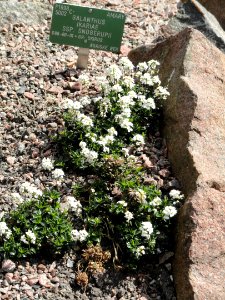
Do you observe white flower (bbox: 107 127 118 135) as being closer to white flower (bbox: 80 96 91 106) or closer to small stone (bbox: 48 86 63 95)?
white flower (bbox: 80 96 91 106)

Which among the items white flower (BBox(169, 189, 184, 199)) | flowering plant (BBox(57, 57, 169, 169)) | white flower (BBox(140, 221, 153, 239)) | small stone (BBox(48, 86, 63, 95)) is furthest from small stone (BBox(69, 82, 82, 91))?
white flower (BBox(140, 221, 153, 239))

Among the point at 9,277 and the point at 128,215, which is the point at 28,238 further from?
the point at 128,215

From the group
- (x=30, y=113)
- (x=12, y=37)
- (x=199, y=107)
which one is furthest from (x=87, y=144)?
(x=12, y=37)

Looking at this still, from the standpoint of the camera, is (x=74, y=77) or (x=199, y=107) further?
(x=74, y=77)

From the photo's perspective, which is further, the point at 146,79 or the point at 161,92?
the point at 146,79

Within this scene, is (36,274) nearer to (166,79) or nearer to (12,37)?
(166,79)

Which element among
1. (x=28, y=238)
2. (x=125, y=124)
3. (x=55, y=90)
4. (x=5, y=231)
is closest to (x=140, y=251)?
(x=28, y=238)
